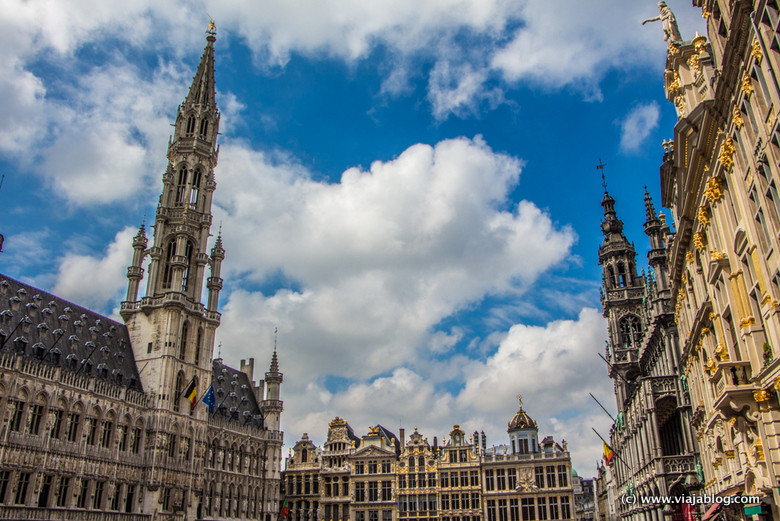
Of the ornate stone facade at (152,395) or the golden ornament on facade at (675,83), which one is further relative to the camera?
the ornate stone facade at (152,395)

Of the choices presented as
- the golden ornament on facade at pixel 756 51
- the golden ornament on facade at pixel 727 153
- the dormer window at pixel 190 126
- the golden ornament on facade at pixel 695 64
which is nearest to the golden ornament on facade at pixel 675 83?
the golden ornament on facade at pixel 695 64

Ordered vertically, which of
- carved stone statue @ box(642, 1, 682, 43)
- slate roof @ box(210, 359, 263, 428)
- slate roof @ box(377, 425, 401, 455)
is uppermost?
carved stone statue @ box(642, 1, 682, 43)

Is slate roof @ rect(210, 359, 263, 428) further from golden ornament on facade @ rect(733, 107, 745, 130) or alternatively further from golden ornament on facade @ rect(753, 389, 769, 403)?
golden ornament on facade @ rect(733, 107, 745, 130)

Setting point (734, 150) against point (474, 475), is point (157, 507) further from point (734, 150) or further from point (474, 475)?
point (734, 150)

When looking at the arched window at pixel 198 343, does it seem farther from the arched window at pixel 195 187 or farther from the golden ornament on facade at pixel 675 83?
the golden ornament on facade at pixel 675 83

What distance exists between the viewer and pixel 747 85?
17.3m

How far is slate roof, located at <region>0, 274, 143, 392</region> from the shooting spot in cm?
4719

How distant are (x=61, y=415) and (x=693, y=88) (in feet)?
161

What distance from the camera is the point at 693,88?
80.7 ft

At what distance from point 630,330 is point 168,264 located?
49.8 metres

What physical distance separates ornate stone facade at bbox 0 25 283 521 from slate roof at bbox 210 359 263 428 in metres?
0.21

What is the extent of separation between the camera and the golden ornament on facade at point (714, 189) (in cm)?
2139

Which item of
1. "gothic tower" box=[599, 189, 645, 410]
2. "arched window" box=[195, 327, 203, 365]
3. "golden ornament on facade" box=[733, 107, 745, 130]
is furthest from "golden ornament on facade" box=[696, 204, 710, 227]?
"arched window" box=[195, 327, 203, 365]

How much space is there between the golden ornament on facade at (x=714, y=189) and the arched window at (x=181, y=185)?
5879 centimetres
